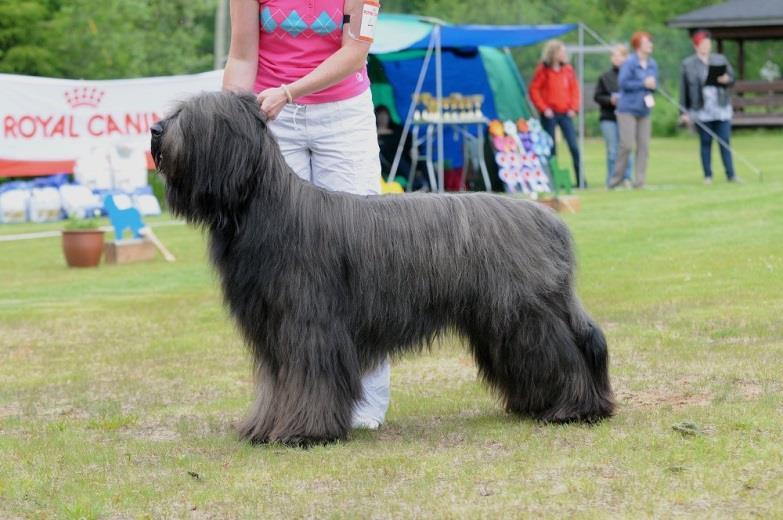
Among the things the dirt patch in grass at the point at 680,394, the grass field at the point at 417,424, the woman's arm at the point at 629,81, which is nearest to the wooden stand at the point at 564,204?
the woman's arm at the point at 629,81

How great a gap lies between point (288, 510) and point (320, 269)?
3.93ft

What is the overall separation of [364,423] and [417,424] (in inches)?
9.8

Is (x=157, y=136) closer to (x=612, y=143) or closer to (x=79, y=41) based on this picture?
(x=612, y=143)

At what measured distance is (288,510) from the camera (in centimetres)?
431

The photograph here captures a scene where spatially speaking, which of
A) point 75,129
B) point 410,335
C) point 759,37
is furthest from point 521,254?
point 759,37

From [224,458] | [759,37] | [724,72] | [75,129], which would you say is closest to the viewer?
[224,458]

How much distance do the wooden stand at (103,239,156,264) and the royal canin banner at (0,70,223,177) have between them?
5.27ft

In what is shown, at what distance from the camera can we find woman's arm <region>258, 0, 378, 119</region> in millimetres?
5520

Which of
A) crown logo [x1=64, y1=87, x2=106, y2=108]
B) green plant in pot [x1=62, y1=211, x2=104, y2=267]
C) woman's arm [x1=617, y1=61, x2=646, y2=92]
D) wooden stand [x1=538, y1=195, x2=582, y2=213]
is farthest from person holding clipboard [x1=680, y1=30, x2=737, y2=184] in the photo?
green plant in pot [x1=62, y1=211, x2=104, y2=267]

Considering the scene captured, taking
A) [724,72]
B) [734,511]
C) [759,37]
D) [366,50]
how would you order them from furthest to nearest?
[759,37], [724,72], [366,50], [734,511]

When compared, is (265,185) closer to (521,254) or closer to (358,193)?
(358,193)

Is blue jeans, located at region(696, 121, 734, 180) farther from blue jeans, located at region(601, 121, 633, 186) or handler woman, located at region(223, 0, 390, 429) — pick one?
handler woman, located at region(223, 0, 390, 429)

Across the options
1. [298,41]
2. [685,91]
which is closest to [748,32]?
[685,91]

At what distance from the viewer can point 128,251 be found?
13.6 meters
